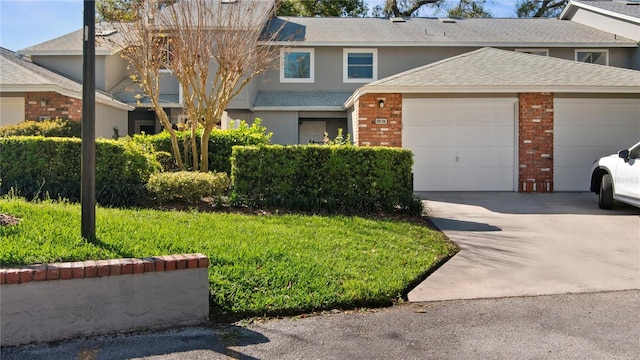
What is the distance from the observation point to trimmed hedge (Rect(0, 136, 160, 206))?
8867 mm

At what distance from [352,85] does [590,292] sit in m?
14.9

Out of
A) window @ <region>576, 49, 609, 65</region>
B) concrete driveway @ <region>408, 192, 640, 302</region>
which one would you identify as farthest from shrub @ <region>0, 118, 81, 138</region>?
window @ <region>576, 49, 609, 65</region>

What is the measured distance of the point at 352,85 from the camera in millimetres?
19500

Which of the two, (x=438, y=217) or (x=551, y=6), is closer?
(x=438, y=217)

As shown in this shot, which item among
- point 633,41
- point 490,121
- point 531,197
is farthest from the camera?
point 633,41

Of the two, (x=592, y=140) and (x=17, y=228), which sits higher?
(x=592, y=140)

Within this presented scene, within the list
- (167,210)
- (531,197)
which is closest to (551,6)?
(531,197)

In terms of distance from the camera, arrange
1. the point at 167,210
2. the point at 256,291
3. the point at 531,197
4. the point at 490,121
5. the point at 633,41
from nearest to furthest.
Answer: the point at 256,291, the point at 167,210, the point at 531,197, the point at 490,121, the point at 633,41

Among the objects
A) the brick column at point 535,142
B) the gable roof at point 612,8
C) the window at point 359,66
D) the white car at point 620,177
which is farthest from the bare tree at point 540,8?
the white car at point 620,177

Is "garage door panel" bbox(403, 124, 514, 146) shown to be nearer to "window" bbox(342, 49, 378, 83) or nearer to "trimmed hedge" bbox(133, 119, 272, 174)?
"trimmed hedge" bbox(133, 119, 272, 174)

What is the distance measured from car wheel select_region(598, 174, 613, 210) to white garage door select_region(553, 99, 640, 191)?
8.50 feet

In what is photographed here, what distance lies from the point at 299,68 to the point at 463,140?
8.51m

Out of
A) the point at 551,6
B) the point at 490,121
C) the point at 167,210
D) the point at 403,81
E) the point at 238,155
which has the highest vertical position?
the point at 551,6

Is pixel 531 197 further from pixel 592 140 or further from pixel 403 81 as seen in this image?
pixel 403 81
